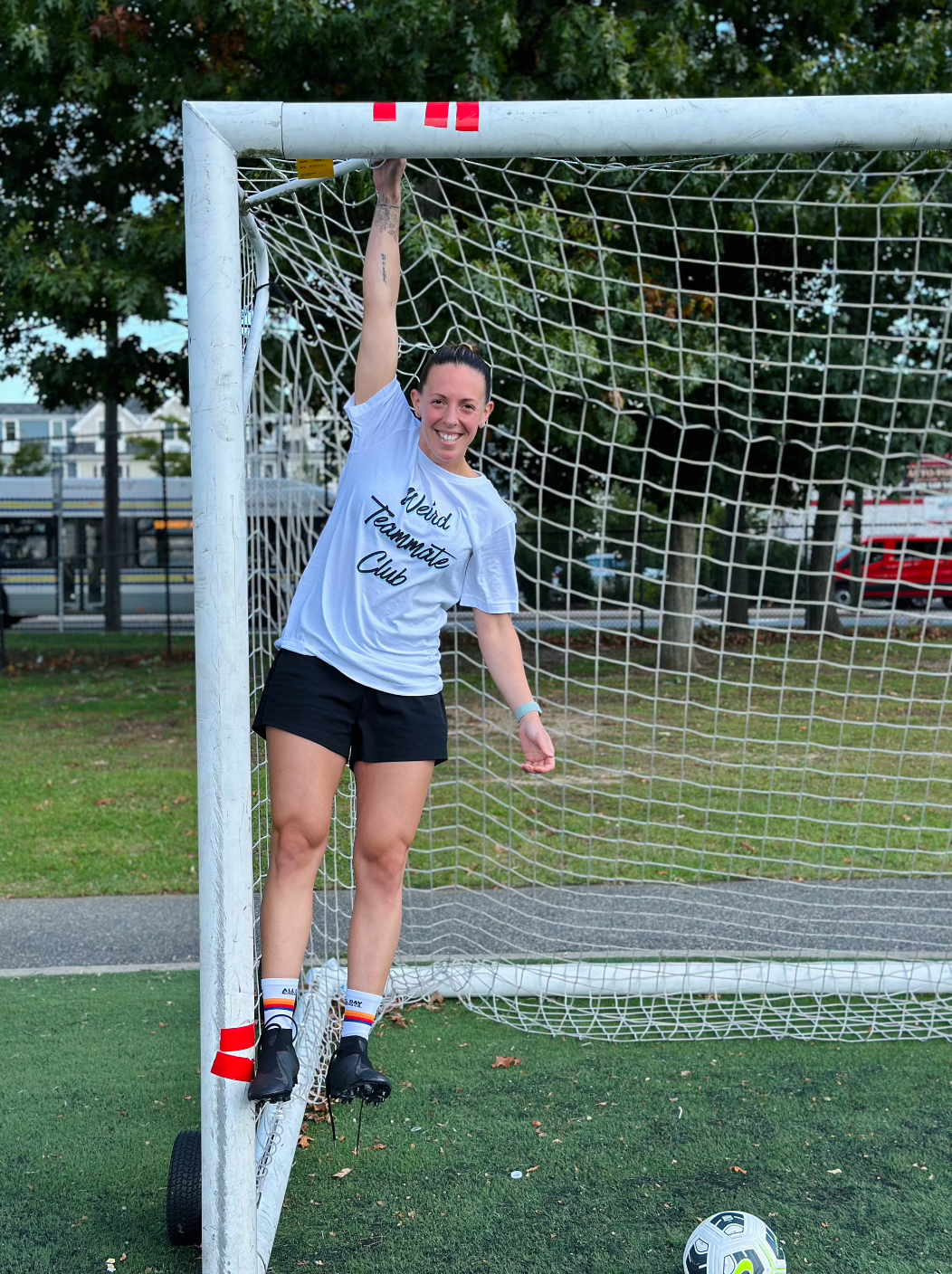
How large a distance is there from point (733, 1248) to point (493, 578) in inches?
66.4

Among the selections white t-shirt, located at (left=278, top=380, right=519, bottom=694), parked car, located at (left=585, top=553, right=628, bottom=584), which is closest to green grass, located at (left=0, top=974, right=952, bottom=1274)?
white t-shirt, located at (left=278, top=380, right=519, bottom=694)

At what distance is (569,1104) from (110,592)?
17.1 metres

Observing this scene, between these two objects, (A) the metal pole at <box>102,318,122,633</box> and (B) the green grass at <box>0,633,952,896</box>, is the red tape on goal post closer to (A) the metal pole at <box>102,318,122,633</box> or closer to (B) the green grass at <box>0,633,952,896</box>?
(B) the green grass at <box>0,633,952,896</box>

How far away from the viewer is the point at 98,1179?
2.95m

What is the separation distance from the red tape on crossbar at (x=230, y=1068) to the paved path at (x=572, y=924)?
6.40 ft

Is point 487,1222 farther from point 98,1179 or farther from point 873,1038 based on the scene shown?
point 873,1038

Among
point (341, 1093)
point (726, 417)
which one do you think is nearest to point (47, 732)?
point (726, 417)

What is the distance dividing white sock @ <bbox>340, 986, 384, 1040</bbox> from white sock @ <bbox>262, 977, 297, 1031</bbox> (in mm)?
182

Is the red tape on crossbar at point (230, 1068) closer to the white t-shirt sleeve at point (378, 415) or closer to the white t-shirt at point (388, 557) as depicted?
the white t-shirt at point (388, 557)

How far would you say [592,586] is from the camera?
10273mm

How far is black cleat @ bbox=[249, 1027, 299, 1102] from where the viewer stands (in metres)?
2.32

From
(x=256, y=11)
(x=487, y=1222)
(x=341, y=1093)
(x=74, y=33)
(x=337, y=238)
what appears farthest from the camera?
(x=74, y=33)

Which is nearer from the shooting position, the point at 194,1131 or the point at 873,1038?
the point at 194,1131

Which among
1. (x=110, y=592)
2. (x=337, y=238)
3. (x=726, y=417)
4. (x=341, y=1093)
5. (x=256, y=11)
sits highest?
(x=256, y=11)
